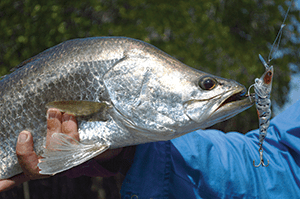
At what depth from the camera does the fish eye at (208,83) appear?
4.22 ft

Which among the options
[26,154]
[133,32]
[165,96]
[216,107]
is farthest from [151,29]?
[26,154]

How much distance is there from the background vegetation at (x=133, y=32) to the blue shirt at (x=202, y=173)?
1.25 m

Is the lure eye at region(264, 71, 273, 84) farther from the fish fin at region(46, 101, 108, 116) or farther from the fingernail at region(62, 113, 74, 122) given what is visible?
the fingernail at region(62, 113, 74, 122)

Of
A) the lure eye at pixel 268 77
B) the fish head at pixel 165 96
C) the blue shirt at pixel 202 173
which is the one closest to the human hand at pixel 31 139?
the fish head at pixel 165 96

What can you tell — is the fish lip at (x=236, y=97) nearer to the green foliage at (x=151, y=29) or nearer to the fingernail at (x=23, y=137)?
the fingernail at (x=23, y=137)

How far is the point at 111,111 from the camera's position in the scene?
132 cm

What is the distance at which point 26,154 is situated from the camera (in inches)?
53.4

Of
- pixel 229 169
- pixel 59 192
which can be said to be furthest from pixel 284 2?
pixel 59 192

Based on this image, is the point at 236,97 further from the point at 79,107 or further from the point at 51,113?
the point at 51,113

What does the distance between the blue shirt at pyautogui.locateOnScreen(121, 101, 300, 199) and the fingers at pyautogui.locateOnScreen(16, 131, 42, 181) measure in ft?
1.94

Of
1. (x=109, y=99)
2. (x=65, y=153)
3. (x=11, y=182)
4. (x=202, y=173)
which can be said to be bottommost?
(x=202, y=173)

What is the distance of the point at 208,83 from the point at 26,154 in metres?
1.02

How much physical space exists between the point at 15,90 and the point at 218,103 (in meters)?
1.12

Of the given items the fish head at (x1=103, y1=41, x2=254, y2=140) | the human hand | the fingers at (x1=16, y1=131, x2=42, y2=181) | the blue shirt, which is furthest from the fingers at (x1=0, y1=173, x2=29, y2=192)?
the fish head at (x1=103, y1=41, x2=254, y2=140)
